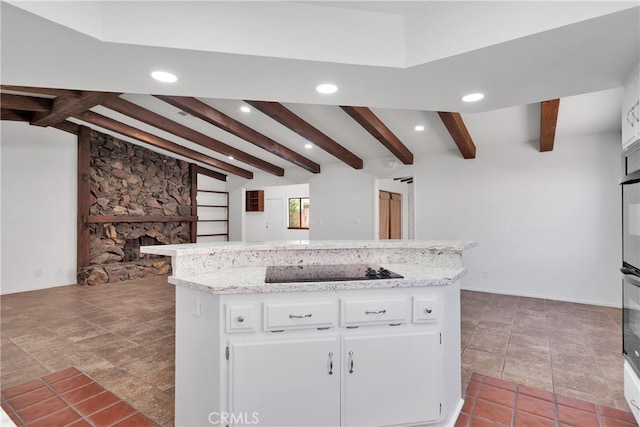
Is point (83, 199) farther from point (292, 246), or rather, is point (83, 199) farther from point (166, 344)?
point (292, 246)

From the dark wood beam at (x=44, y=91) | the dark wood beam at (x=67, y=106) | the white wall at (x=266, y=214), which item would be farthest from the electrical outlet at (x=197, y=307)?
the white wall at (x=266, y=214)

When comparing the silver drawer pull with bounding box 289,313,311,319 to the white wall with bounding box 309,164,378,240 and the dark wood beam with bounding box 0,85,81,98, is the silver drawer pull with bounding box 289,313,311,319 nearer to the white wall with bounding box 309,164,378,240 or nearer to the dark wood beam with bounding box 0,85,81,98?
the dark wood beam with bounding box 0,85,81,98

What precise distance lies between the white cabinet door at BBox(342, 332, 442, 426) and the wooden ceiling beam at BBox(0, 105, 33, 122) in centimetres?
626

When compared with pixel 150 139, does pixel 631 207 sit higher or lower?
lower

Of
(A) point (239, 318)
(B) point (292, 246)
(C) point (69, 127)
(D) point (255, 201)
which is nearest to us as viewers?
A: (A) point (239, 318)

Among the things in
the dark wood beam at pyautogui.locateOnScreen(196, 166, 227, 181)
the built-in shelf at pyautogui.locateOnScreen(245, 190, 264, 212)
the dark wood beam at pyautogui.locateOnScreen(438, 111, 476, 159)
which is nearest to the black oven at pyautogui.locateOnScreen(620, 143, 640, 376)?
the dark wood beam at pyautogui.locateOnScreen(438, 111, 476, 159)

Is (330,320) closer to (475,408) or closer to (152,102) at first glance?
(475,408)

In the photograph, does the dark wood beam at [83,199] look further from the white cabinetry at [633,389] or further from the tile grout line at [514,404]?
the white cabinetry at [633,389]

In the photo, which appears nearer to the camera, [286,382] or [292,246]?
[286,382]

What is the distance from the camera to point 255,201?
9.55 metres

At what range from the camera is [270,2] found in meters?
1.61

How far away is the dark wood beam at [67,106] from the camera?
12.5 ft

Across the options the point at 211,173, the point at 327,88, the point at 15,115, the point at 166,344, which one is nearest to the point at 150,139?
the point at 15,115

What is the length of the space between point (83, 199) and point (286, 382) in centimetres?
603
